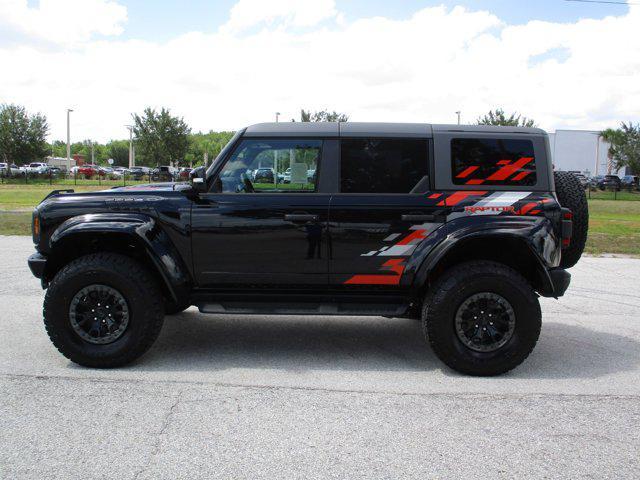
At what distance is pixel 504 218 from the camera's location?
4551 millimetres

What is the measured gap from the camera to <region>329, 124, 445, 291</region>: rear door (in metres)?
4.58

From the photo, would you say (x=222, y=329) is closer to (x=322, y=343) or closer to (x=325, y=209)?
(x=322, y=343)

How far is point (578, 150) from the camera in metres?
60.9

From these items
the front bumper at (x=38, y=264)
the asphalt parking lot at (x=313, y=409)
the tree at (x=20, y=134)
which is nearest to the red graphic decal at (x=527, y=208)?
the asphalt parking lot at (x=313, y=409)

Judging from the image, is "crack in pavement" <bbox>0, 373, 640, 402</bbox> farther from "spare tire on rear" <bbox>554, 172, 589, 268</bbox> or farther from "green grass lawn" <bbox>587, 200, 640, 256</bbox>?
"green grass lawn" <bbox>587, 200, 640, 256</bbox>

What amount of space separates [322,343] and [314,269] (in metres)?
1.02

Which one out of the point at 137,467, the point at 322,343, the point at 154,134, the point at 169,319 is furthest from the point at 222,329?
the point at 154,134

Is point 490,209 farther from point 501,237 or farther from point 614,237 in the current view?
point 614,237

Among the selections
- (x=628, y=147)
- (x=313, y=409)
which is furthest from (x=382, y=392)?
(x=628, y=147)

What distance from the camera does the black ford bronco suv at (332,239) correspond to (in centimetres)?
454

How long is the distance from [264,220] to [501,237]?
1.81 meters

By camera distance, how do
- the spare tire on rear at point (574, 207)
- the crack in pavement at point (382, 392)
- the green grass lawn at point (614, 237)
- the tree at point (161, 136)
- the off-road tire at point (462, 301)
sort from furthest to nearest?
1. the tree at point (161, 136)
2. the green grass lawn at point (614, 237)
3. the spare tire on rear at point (574, 207)
4. the off-road tire at point (462, 301)
5. the crack in pavement at point (382, 392)

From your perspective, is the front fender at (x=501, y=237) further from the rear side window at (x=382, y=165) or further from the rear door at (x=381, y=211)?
the rear side window at (x=382, y=165)

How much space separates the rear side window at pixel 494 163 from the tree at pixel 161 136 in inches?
1985
